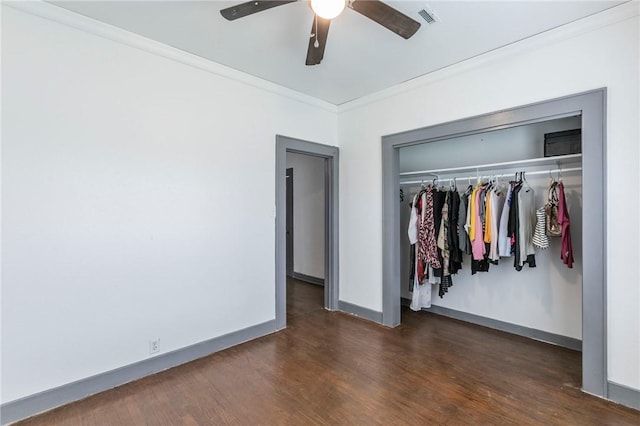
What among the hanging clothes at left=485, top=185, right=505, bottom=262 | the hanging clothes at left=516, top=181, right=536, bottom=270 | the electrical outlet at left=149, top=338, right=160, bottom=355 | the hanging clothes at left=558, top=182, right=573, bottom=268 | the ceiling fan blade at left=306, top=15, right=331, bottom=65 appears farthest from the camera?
the hanging clothes at left=485, top=185, right=505, bottom=262

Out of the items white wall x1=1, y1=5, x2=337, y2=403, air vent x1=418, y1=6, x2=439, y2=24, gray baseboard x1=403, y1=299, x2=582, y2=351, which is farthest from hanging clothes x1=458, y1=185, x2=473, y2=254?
white wall x1=1, y1=5, x2=337, y2=403

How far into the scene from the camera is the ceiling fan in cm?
166

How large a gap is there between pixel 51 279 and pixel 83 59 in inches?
63.3

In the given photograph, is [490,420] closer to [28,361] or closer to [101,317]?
[101,317]

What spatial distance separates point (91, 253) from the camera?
232 centimetres

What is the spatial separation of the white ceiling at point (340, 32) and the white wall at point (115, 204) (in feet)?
0.94

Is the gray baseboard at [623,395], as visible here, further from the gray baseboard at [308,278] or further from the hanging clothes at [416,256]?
the gray baseboard at [308,278]

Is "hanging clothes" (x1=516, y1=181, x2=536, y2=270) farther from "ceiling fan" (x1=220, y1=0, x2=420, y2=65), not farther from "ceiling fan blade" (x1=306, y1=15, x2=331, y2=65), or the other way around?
"ceiling fan blade" (x1=306, y1=15, x2=331, y2=65)

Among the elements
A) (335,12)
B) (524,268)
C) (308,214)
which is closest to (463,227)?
(524,268)

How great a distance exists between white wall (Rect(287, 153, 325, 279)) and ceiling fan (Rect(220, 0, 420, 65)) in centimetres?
344

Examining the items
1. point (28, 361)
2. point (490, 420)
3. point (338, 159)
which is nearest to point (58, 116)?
point (28, 361)

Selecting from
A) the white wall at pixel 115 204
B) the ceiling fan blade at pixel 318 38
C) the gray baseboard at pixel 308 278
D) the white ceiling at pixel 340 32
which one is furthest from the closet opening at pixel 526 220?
the gray baseboard at pixel 308 278

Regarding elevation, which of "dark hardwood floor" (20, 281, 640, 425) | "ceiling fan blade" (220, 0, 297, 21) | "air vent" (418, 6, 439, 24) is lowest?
"dark hardwood floor" (20, 281, 640, 425)

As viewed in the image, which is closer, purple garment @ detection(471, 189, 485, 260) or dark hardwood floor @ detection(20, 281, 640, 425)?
dark hardwood floor @ detection(20, 281, 640, 425)
